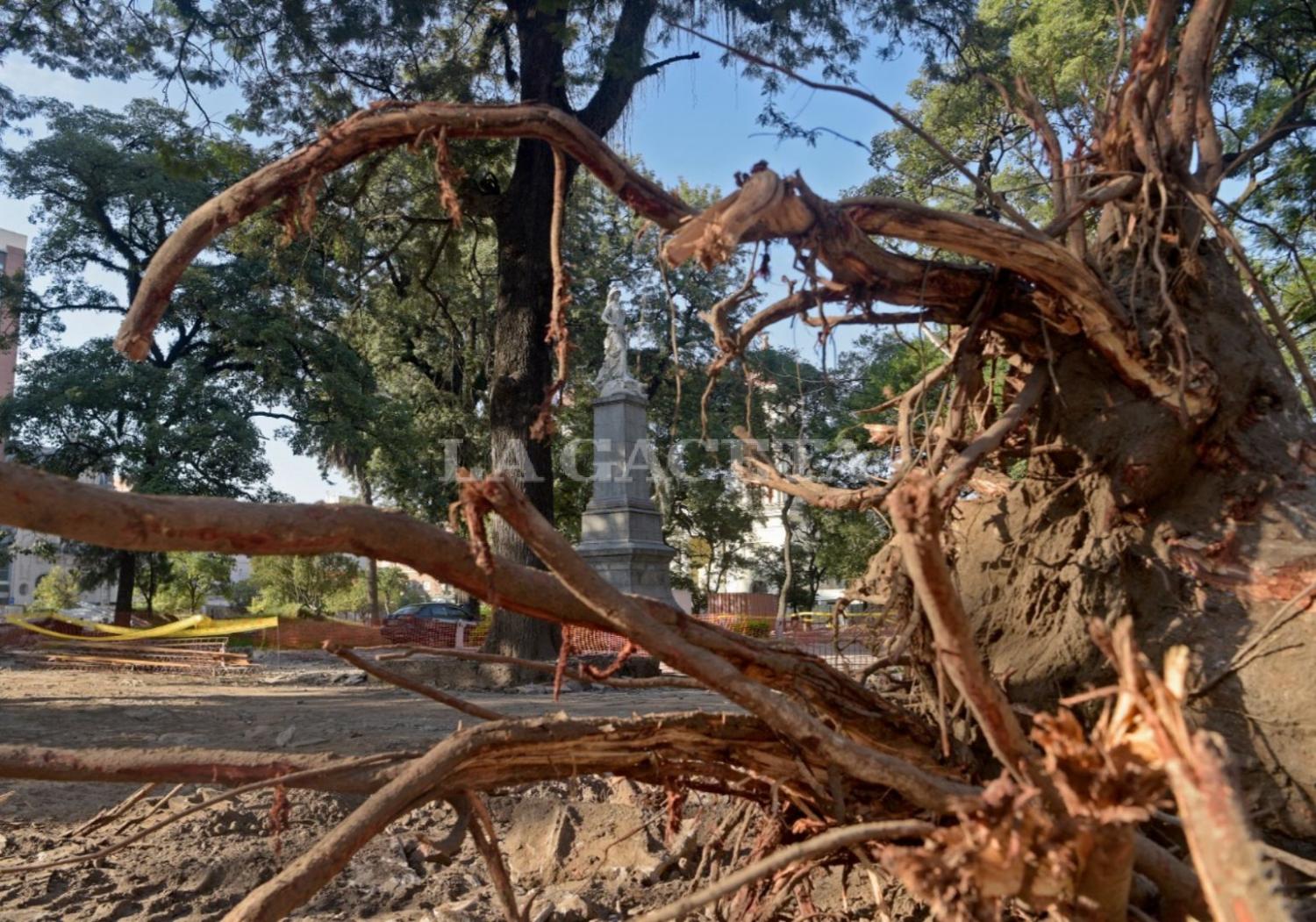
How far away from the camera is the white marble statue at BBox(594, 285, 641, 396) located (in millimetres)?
18047

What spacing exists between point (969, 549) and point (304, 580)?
125 feet

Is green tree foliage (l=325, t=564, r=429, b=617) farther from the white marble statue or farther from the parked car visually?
the white marble statue

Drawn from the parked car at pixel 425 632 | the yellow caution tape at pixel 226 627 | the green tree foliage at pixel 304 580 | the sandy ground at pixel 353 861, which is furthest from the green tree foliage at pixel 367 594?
the sandy ground at pixel 353 861

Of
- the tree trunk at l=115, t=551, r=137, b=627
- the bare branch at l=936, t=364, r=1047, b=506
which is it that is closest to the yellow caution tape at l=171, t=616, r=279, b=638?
the tree trunk at l=115, t=551, r=137, b=627

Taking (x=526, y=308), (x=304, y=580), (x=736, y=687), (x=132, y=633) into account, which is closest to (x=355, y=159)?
(x=736, y=687)

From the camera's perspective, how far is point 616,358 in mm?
18469

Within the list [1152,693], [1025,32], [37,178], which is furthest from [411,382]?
[1152,693]

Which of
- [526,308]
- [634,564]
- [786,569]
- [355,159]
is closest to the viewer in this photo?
[355,159]

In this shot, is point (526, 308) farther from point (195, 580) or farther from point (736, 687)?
point (195, 580)

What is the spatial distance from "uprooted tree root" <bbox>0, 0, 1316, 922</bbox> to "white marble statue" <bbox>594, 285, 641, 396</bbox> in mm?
14057

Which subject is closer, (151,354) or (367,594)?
(151,354)

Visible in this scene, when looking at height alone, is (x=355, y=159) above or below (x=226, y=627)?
above

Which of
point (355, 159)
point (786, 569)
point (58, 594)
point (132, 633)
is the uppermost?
point (355, 159)

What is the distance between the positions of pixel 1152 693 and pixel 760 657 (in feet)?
3.85
